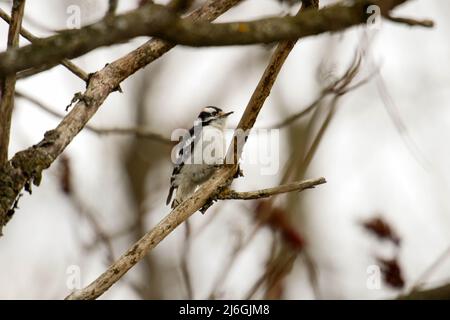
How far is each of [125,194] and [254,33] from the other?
8704 mm

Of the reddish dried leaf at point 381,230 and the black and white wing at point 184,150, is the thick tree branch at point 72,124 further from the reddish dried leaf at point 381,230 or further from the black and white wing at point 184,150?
the black and white wing at point 184,150

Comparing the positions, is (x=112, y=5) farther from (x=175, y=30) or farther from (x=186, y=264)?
(x=186, y=264)

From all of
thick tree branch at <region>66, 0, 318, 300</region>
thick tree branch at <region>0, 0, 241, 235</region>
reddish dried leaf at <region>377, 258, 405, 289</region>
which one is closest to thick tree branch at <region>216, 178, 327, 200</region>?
thick tree branch at <region>66, 0, 318, 300</region>

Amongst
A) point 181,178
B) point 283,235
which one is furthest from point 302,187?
point 181,178

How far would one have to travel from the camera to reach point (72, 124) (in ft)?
10.0

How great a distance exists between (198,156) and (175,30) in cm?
543

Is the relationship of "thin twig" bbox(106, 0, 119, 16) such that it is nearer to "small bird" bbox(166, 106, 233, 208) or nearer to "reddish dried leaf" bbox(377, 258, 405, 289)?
"reddish dried leaf" bbox(377, 258, 405, 289)

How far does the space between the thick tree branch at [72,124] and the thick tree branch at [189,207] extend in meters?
0.50

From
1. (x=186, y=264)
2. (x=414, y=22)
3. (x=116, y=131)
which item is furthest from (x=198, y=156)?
(x=414, y=22)

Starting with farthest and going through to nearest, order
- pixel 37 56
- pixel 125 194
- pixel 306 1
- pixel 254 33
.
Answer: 1. pixel 125 194
2. pixel 306 1
3. pixel 254 33
4. pixel 37 56

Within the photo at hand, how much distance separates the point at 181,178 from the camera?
7125 mm

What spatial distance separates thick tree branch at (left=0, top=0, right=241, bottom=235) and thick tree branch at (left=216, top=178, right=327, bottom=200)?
2.91 ft

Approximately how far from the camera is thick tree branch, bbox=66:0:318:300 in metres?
Result: 2.99

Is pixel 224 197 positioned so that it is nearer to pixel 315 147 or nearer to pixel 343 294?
pixel 315 147
